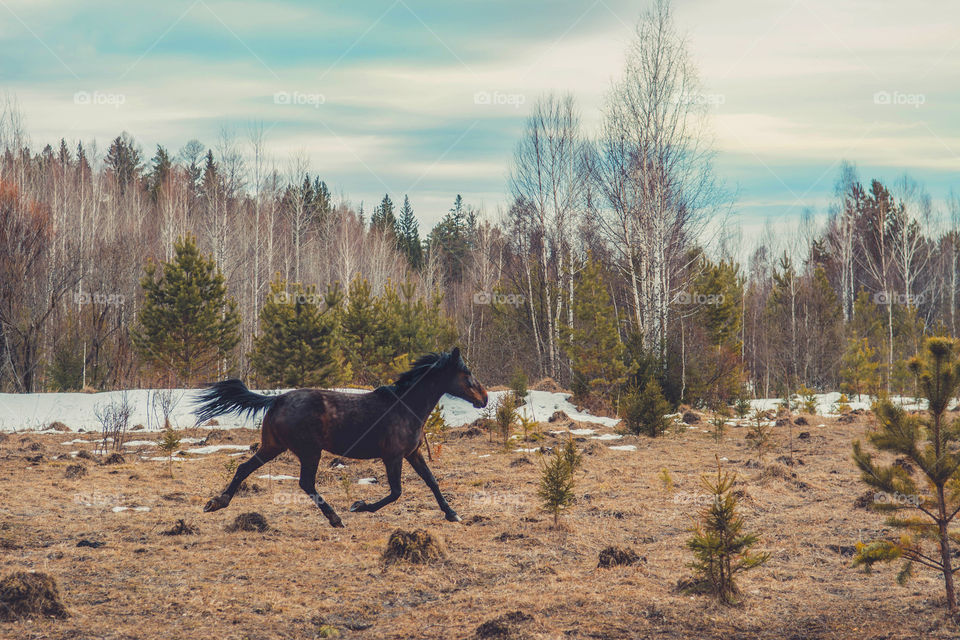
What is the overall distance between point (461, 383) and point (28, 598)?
4.39m

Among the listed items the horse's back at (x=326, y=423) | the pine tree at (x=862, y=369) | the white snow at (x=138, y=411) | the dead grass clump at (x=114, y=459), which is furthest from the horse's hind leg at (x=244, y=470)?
the pine tree at (x=862, y=369)

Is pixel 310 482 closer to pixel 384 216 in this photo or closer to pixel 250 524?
pixel 250 524

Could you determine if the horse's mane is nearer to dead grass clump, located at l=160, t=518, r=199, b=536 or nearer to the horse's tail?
the horse's tail

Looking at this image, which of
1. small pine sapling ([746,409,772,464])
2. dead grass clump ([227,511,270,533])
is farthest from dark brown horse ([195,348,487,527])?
small pine sapling ([746,409,772,464])

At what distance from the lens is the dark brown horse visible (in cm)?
728

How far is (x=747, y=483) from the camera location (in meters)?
10.1

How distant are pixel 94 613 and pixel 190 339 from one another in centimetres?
2100

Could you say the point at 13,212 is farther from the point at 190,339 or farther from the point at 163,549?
the point at 163,549

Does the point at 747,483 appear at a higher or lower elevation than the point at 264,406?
lower

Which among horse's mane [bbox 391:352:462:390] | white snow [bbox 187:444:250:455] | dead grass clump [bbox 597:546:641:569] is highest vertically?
horse's mane [bbox 391:352:462:390]

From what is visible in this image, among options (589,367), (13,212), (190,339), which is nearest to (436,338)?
(190,339)

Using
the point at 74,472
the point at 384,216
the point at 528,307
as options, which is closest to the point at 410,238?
the point at 384,216

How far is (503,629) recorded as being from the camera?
4652 millimetres

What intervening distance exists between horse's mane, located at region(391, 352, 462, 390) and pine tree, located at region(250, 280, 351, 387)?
16.0 meters
